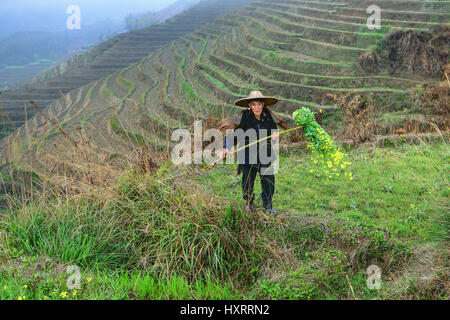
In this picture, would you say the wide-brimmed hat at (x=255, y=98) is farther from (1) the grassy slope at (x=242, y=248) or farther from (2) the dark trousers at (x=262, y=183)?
(1) the grassy slope at (x=242, y=248)

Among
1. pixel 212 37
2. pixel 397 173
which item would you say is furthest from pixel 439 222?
pixel 212 37

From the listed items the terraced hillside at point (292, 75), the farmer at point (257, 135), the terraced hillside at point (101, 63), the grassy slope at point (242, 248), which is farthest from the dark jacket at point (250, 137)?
the terraced hillside at point (101, 63)

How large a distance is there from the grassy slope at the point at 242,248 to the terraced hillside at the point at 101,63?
22.9m

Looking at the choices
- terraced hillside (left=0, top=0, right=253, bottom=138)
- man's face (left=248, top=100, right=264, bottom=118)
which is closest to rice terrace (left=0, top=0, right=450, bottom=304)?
man's face (left=248, top=100, right=264, bottom=118)

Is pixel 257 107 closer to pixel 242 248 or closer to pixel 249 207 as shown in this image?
pixel 249 207

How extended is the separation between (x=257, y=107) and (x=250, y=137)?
0.32 metres

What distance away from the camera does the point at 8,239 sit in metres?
3.40

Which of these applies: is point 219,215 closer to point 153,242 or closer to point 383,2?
point 153,242

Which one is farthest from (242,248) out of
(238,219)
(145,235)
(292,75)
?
(292,75)

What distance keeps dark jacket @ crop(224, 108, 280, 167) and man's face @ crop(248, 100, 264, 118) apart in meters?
0.06

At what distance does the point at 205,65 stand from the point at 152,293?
15033 mm

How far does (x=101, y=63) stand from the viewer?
3225 centimetres

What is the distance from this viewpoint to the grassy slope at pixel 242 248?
2.82 m

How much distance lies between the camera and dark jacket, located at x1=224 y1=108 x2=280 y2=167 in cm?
382
